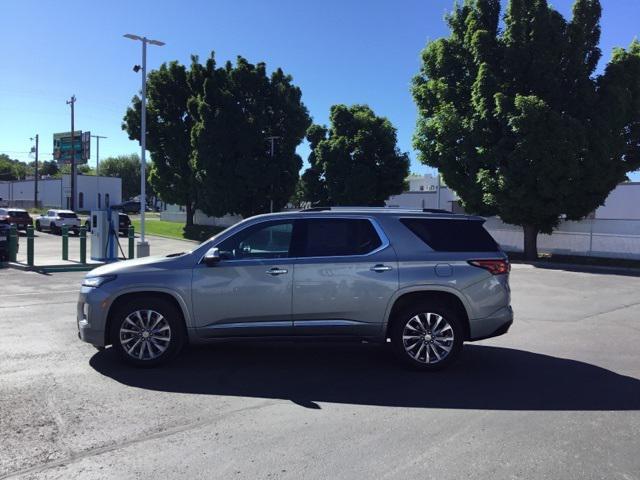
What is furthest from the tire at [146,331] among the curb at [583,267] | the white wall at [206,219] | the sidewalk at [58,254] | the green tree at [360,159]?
the white wall at [206,219]

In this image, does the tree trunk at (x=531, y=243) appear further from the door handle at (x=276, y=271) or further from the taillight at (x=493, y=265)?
the door handle at (x=276, y=271)

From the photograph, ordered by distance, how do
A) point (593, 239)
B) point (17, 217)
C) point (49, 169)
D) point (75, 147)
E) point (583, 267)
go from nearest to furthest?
1. point (583, 267)
2. point (593, 239)
3. point (17, 217)
4. point (75, 147)
5. point (49, 169)

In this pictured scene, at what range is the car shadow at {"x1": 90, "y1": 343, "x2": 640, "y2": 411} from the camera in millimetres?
5270

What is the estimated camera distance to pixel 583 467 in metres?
3.87

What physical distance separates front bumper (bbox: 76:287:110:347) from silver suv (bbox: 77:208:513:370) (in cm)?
1

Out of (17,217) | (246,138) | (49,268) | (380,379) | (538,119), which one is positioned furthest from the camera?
(17,217)

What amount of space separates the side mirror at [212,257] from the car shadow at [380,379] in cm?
121

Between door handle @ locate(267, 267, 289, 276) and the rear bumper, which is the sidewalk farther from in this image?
the rear bumper

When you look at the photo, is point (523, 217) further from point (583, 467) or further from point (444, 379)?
point (583, 467)

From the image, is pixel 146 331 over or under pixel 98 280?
under

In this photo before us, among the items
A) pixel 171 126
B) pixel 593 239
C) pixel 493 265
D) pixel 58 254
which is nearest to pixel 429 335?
pixel 493 265

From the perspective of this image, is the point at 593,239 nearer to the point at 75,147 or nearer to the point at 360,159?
the point at 360,159

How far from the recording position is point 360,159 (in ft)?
108

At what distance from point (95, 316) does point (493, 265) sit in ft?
14.5
